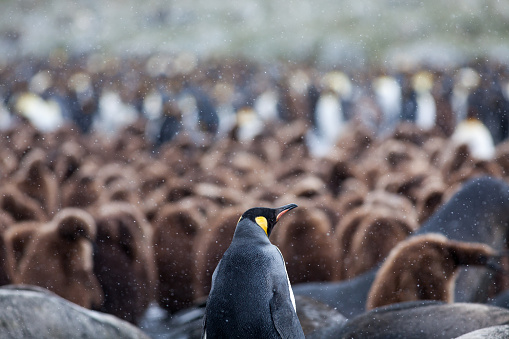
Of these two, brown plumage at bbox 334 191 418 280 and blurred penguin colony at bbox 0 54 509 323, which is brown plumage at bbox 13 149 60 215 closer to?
blurred penguin colony at bbox 0 54 509 323

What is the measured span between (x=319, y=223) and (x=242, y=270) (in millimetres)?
1348

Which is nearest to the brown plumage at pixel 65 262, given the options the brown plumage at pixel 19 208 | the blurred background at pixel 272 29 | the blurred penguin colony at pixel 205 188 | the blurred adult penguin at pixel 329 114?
the blurred penguin colony at pixel 205 188

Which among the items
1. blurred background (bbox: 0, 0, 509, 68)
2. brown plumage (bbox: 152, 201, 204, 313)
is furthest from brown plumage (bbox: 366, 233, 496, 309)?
blurred background (bbox: 0, 0, 509, 68)

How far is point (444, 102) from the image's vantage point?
864 centimetres

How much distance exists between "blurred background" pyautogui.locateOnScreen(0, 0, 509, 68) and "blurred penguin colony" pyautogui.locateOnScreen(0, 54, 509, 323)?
287 centimetres

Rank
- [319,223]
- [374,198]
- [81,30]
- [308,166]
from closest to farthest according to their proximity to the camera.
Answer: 1. [319,223]
2. [374,198]
3. [308,166]
4. [81,30]

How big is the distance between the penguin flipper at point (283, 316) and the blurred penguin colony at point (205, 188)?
122cm

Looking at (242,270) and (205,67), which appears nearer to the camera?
(242,270)

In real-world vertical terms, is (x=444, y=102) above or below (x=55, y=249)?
below

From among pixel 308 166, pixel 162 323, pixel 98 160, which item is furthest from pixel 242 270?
pixel 98 160

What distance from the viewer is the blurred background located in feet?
38.3

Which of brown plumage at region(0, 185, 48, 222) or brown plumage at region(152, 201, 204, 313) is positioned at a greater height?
brown plumage at region(0, 185, 48, 222)

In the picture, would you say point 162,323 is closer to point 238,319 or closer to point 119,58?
point 238,319

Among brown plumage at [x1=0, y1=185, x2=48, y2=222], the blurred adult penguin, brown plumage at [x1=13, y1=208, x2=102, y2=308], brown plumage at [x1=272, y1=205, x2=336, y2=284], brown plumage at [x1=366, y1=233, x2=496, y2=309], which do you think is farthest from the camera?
the blurred adult penguin
